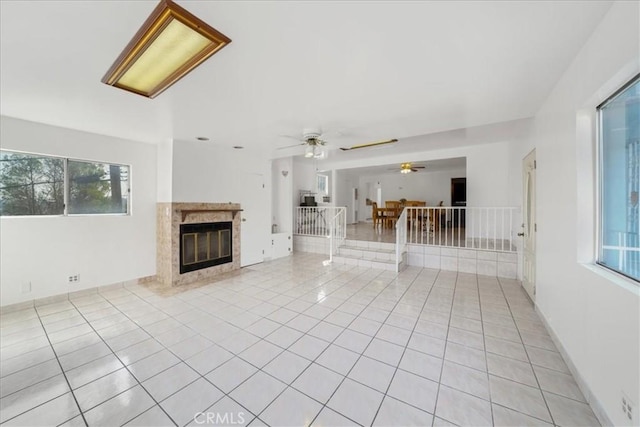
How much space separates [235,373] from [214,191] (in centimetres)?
369

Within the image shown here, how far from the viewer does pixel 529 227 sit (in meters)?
3.30

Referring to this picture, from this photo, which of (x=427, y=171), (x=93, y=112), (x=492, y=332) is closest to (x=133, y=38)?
(x=93, y=112)

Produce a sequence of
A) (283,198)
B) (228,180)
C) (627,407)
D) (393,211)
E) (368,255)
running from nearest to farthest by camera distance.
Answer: (627,407) < (228,180) < (368,255) < (283,198) < (393,211)

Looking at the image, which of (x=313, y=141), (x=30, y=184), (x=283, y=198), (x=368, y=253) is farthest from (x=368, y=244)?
(x=30, y=184)

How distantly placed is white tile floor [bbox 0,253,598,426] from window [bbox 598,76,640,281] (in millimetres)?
1077

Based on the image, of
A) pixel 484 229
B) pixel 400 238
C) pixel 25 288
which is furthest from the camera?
pixel 484 229

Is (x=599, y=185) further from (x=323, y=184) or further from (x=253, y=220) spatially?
(x=323, y=184)

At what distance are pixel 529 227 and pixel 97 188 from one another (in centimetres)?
682

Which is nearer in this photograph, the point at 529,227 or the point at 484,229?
the point at 529,227

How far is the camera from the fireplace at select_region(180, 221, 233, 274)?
14.3ft

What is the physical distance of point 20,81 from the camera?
86.4 inches

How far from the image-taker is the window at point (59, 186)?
3186mm

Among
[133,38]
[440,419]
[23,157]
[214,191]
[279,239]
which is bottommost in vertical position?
[440,419]

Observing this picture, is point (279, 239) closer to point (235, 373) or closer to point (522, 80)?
point (235, 373)
